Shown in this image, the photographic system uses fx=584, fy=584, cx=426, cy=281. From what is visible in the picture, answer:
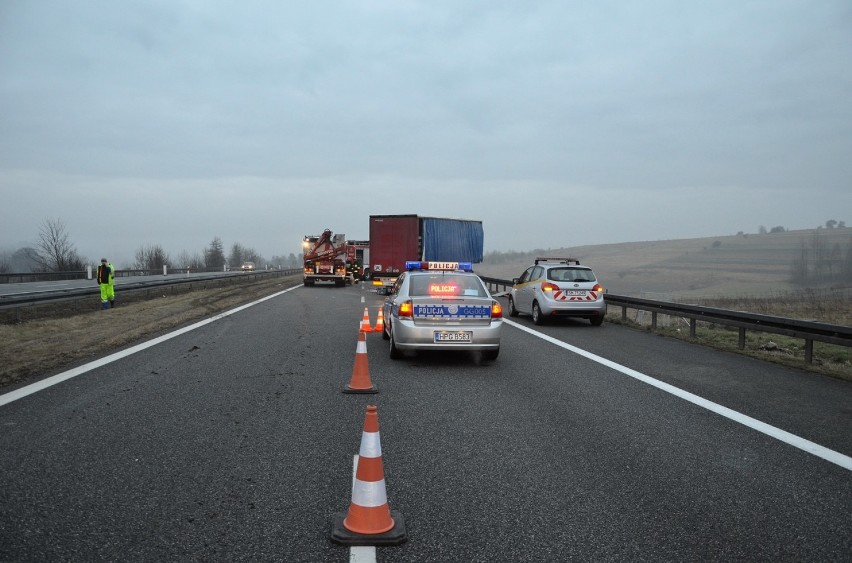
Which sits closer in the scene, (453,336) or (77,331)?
(453,336)

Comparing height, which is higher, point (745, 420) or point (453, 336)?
point (453, 336)

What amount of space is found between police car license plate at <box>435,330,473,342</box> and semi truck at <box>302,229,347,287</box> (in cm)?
2909

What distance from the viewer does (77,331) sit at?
13047 millimetres

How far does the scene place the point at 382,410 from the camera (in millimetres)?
6289

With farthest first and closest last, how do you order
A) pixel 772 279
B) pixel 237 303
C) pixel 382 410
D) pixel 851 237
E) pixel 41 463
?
pixel 851 237, pixel 772 279, pixel 237 303, pixel 382 410, pixel 41 463

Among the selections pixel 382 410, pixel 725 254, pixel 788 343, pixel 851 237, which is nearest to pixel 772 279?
pixel 725 254

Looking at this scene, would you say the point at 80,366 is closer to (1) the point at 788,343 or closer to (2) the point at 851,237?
(1) the point at 788,343

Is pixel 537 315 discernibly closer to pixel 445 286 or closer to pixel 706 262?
pixel 445 286

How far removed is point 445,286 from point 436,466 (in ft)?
18.0

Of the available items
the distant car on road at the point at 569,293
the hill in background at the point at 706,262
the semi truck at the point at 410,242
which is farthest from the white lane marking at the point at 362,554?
the hill in background at the point at 706,262

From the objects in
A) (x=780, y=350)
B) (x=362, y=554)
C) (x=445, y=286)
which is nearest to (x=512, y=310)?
(x=780, y=350)

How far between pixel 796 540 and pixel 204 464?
399 cm

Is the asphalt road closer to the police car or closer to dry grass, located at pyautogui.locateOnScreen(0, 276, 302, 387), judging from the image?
the police car

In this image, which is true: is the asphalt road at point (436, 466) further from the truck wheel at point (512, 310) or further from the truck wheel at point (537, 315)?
the truck wheel at point (512, 310)
